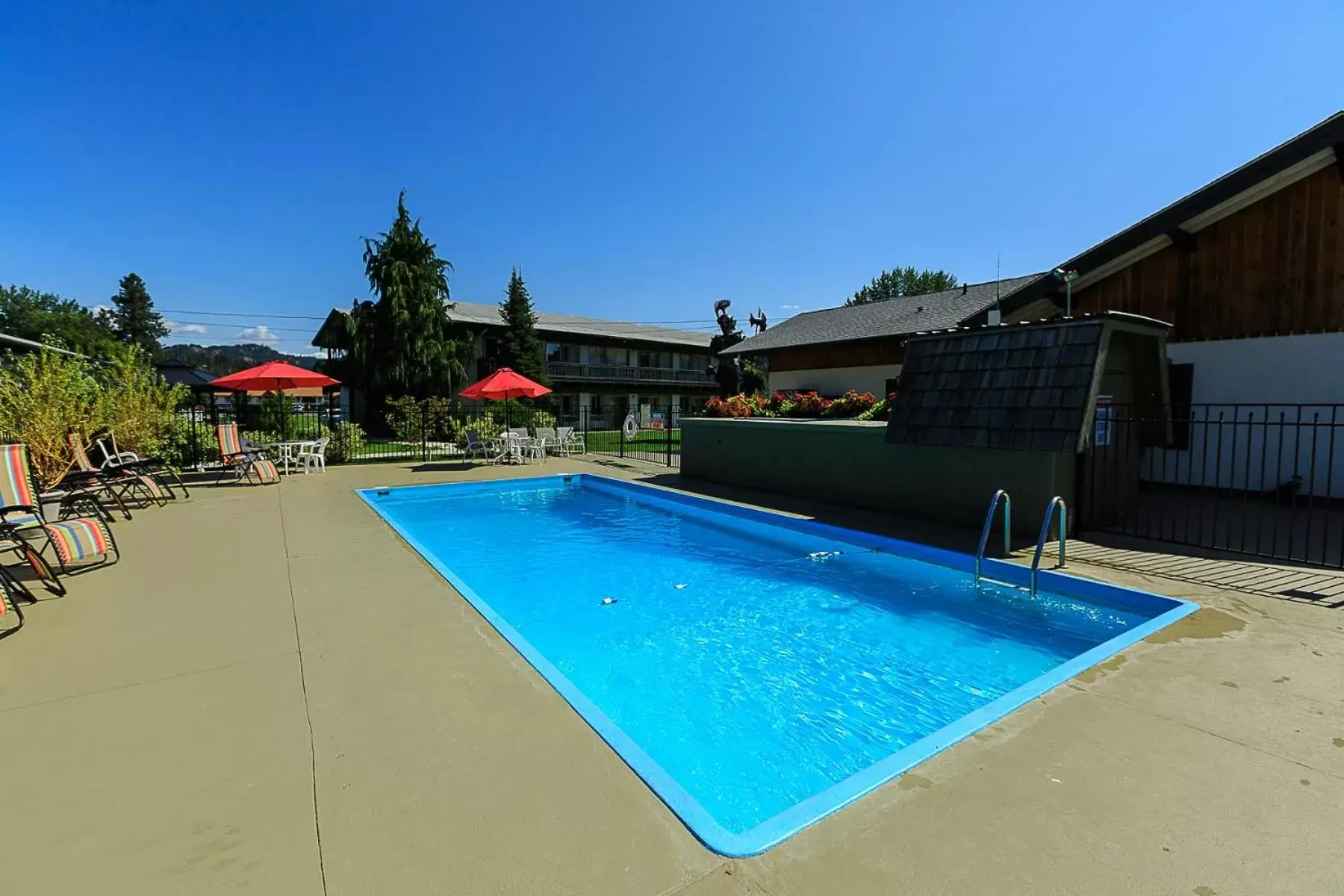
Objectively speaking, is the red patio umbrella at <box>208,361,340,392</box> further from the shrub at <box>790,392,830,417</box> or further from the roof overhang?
the roof overhang

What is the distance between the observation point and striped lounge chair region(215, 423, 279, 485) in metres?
12.4

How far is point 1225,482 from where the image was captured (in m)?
10.2

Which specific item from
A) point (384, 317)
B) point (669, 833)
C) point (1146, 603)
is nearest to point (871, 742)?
point (669, 833)

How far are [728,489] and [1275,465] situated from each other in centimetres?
878

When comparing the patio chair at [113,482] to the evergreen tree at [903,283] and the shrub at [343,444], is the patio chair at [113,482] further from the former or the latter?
the evergreen tree at [903,283]

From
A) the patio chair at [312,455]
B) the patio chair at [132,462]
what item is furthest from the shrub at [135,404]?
the patio chair at [312,455]

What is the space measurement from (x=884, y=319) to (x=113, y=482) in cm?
2171

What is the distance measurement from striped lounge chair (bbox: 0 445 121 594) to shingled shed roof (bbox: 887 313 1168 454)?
910 centimetres

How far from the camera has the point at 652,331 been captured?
42875 millimetres

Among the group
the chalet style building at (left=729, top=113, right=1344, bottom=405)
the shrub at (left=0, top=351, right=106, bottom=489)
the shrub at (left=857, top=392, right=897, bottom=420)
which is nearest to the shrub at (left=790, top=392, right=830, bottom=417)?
the shrub at (left=857, top=392, right=897, bottom=420)

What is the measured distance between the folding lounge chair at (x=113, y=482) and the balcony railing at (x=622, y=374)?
24.5 meters

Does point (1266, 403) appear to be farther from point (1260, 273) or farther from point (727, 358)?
point (727, 358)

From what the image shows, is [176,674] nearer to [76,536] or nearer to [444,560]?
[76,536]

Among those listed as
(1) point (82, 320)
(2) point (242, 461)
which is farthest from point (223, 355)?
(2) point (242, 461)
